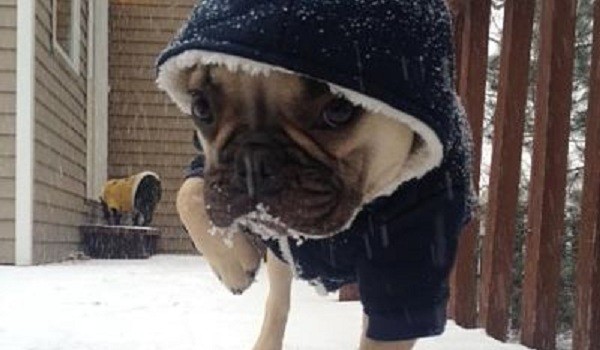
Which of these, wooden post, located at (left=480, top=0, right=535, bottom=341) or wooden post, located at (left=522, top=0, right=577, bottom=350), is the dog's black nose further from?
wooden post, located at (left=480, top=0, right=535, bottom=341)

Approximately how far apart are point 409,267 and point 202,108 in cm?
61

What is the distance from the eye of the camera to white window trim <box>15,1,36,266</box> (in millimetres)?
7043

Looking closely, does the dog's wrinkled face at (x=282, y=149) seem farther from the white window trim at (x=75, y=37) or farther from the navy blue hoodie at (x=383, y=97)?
the white window trim at (x=75, y=37)

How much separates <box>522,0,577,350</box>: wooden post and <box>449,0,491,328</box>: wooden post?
30.4 inches

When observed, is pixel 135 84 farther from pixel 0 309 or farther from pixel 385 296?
pixel 385 296

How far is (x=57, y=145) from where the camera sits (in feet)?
27.2

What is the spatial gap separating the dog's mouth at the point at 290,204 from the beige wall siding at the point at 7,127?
556 cm

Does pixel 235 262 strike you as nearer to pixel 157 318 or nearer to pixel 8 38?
pixel 157 318

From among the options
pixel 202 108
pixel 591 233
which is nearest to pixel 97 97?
pixel 591 233

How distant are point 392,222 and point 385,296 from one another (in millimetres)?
166

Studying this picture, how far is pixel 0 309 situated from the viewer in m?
4.02

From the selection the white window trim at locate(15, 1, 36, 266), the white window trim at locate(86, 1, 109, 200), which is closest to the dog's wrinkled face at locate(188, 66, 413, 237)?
the white window trim at locate(15, 1, 36, 266)

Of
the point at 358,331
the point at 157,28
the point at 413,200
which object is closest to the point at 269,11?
the point at 413,200

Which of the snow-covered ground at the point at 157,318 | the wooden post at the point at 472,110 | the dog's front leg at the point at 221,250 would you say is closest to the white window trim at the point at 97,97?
the snow-covered ground at the point at 157,318
